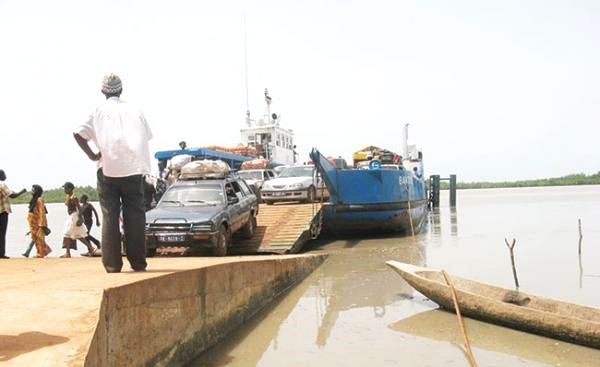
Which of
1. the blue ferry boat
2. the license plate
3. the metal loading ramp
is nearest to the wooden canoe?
the license plate

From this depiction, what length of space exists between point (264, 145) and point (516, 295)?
816 inches

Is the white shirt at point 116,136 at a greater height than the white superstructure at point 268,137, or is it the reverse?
the white superstructure at point 268,137

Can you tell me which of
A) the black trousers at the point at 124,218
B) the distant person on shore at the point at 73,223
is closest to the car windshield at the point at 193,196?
the distant person on shore at the point at 73,223

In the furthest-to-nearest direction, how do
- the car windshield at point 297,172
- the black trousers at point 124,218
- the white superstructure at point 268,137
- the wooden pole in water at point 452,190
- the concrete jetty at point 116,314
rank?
the wooden pole in water at point 452,190 < the white superstructure at point 268,137 < the car windshield at point 297,172 < the black trousers at point 124,218 < the concrete jetty at point 116,314

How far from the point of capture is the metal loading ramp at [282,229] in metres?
11.7

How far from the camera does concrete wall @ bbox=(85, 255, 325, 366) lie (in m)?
3.65

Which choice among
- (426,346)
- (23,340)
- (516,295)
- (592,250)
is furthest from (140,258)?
(592,250)

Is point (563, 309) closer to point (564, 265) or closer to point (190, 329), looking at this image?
point (190, 329)

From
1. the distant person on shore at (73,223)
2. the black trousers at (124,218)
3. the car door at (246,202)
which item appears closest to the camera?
the black trousers at (124,218)

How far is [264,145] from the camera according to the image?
26.8 m

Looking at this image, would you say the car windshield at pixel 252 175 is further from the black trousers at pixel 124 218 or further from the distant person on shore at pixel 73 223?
the black trousers at pixel 124 218

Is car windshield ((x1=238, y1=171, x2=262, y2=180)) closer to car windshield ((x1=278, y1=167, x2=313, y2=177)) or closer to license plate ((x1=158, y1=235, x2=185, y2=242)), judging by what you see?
car windshield ((x1=278, y1=167, x2=313, y2=177))

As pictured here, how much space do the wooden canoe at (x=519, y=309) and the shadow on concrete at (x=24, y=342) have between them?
4.99m

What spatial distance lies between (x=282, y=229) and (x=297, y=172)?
4.44 meters
